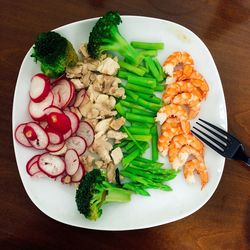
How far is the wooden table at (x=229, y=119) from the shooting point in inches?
77.3

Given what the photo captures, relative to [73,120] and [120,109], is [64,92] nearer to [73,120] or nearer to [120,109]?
[73,120]

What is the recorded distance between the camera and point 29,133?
1.87 metres

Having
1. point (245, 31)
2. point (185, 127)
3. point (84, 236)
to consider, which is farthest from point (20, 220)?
point (245, 31)

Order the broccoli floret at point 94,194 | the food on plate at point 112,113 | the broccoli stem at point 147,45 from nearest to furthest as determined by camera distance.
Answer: the broccoli floret at point 94,194, the food on plate at point 112,113, the broccoli stem at point 147,45

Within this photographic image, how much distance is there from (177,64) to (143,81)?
18cm

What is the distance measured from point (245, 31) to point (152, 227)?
3.52 ft

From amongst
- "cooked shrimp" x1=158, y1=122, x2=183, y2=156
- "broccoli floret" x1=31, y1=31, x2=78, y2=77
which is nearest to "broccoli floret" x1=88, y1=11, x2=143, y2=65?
"broccoli floret" x1=31, y1=31, x2=78, y2=77

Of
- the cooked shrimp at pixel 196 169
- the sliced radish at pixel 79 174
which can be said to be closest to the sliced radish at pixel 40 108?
the sliced radish at pixel 79 174

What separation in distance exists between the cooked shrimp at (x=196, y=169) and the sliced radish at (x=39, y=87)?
0.73 meters

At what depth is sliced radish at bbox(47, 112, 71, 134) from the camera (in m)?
1.88

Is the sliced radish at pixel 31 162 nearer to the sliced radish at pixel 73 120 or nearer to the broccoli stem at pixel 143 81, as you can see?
the sliced radish at pixel 73 120

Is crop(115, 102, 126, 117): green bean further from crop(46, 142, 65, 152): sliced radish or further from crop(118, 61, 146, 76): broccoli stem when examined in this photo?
crop(46, 142, 65, 152): sliced radish

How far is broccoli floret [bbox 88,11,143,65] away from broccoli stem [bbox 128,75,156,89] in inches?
2.9

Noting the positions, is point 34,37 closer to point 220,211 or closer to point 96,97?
point 96,97
